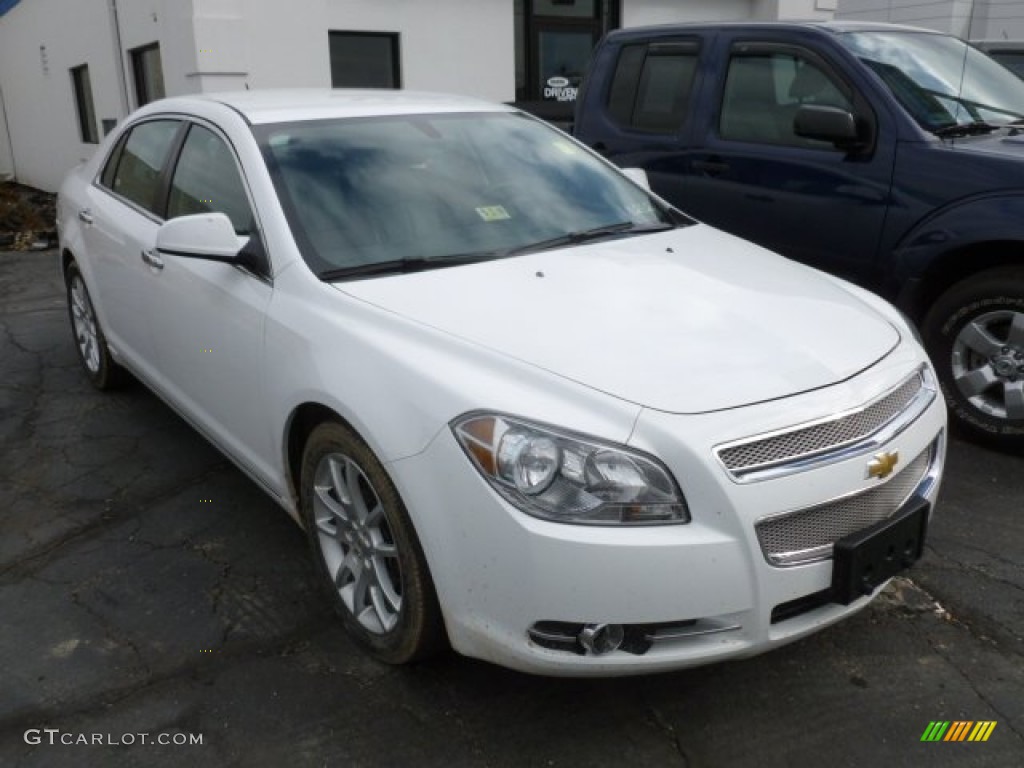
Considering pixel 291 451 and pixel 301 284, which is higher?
pixel 301 284

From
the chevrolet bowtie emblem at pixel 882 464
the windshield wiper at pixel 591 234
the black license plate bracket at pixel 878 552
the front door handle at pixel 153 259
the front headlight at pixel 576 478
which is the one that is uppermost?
the windshield wiper at pixel 591 234

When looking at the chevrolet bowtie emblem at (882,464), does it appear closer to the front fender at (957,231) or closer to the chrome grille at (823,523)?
the chrome grille at (823,523)

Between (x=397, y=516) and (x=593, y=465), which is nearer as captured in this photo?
(x=593, y=465)

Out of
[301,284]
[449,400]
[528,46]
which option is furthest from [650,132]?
[528,46]

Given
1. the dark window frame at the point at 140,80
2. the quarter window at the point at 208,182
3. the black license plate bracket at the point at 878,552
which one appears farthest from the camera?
the dark window frame at the point at 140,80

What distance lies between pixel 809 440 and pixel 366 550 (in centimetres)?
126

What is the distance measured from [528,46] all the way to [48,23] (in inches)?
297

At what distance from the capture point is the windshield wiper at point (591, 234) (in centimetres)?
316

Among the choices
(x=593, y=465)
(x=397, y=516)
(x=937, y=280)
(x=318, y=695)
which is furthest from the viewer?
(x=937, y=280)

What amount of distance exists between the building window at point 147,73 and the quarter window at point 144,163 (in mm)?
6402

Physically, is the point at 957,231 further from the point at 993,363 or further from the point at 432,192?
the point at 432,192

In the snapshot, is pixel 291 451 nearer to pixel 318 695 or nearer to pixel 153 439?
pixel 318 695

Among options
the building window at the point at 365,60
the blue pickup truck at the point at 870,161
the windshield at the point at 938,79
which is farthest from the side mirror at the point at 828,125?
the building window at the point at 365,60

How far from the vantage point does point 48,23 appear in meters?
13.8
